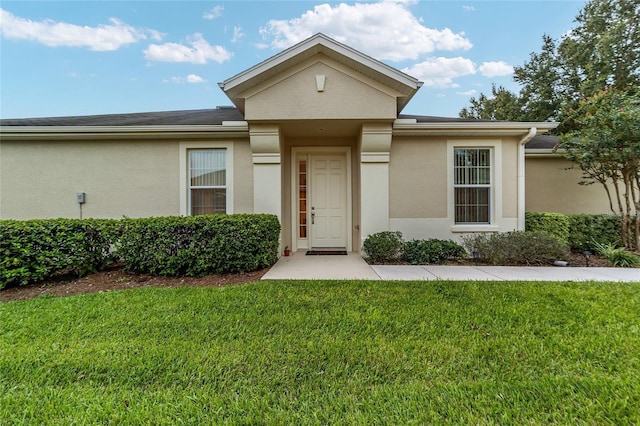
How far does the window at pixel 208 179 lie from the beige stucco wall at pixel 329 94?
5.99 feet

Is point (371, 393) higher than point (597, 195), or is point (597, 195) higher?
point (597, 195)

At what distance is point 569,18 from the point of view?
1619 cm

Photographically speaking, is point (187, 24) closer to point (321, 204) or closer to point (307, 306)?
point (321, 204)

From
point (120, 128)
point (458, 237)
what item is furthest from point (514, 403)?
point (120, 128)

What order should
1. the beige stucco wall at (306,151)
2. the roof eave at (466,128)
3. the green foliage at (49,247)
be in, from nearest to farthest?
the green foliage at (49,247) < the roof eave at (466,128) < the beige stucco wall at (306,151)

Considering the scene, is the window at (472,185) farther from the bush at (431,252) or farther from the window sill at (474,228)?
the bush at (431,252)

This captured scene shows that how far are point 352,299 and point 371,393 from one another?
1.69 m

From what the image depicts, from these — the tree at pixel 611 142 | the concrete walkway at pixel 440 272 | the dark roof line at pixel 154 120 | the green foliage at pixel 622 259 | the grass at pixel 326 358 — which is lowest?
the grass at pixel 326 358

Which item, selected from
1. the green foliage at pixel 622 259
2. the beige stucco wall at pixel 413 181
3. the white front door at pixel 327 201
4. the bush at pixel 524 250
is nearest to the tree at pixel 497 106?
the green foliage at pixel 622 259

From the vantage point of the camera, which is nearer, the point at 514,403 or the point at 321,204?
the point at 514,403

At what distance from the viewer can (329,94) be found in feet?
19.4

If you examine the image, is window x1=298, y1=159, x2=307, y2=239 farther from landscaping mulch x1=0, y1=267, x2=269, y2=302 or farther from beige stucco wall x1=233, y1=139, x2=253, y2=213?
landscaping mulch x1=0, y1=267, x2=269, y2=302

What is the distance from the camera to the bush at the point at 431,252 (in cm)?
584

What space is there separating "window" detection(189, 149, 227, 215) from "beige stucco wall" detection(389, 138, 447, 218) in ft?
14.2
